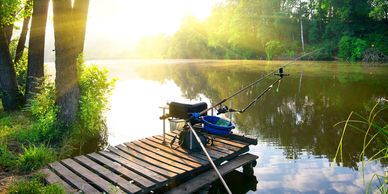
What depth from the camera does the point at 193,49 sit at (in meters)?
74.5

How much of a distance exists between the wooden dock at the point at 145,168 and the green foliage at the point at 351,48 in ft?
127

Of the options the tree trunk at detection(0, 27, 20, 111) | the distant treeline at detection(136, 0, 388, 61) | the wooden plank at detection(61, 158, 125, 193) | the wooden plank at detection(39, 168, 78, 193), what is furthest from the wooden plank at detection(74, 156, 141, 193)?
the distant treeline at detection(136, 0, 388, 61)

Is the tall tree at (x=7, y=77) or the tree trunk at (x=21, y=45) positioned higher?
the tree trunk at (x=21, y=45)

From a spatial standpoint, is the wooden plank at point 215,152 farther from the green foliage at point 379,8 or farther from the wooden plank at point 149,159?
the green foliage at point 379,8

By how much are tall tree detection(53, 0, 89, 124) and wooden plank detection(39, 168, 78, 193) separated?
261cm

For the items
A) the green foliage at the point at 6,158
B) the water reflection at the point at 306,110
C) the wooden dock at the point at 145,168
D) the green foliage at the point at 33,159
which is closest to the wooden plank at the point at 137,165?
the wooden dock at the point at 145,168

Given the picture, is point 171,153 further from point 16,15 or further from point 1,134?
point 16,15

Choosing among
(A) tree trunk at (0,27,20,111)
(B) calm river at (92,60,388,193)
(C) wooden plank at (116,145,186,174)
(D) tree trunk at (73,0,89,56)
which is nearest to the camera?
(C) wooden plank at (116,145,186,174)

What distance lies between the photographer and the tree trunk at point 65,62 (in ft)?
28.2

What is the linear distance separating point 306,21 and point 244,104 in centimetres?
4431

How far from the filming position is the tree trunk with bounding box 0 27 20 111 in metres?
11.0

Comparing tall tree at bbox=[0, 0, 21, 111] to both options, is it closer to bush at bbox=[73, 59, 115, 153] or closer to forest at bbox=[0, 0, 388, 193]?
forest at bbox=[0, 0, 388, 193]

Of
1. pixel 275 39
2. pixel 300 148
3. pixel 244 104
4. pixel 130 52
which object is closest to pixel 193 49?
pixel 275 39

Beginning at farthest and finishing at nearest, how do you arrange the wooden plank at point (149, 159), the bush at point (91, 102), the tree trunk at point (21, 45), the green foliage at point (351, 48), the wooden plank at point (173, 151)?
the green foliage at point (351, 48) < the tree trunk at point (21, 45) < the bush at point (91, 102) < the wooden plank at point (173, 151) < the wooden plank at point (149, 159)
